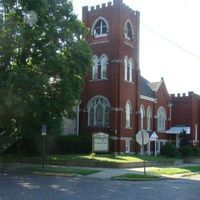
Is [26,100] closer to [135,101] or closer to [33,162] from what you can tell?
[33,162]

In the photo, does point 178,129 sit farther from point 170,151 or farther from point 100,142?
point 100,142

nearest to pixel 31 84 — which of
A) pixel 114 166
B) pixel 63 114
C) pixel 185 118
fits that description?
pixel 63 114

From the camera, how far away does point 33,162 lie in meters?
35.8

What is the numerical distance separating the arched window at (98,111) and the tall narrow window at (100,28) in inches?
247

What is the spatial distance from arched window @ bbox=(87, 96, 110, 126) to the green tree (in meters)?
11.1

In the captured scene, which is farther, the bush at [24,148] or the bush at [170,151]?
the bush at [170,151]

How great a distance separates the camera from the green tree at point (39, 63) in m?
29.4

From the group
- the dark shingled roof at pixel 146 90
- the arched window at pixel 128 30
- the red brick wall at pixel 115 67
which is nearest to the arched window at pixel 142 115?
the dark shingled roof at pixel 146 90

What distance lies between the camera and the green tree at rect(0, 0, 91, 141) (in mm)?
29391

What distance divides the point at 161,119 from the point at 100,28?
14.8 metres

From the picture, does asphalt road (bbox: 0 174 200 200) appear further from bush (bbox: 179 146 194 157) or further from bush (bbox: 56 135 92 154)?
bush (bbox: 179 146 194 157)

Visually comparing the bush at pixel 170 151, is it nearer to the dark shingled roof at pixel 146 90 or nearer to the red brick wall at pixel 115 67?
the red brick wall at pixel 115 67

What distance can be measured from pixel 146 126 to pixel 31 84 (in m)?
24.9

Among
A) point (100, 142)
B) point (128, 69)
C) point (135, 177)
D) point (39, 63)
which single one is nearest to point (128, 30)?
point (128, 69)
